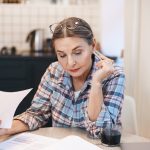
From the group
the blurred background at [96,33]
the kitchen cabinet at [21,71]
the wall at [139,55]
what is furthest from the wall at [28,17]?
the wall at [139,55]

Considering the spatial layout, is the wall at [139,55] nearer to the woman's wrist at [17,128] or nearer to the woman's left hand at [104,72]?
the woman's left hand at [104,72]

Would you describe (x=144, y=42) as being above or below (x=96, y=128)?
above

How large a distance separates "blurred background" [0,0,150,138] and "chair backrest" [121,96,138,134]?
696 mm

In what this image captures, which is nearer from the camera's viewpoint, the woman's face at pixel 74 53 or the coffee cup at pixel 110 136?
the coffee cup at pixel 110 136

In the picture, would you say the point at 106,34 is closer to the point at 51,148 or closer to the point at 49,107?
the point at 49,107

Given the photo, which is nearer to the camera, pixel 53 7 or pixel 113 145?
pixel 113 145

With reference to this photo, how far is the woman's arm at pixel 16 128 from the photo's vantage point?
1309mm

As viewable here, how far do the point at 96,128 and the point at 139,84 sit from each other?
120 centimetres

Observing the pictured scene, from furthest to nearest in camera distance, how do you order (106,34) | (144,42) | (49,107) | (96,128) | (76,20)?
1. (106,34)
2. (144,42)
3. (49,107)
4. (76,20)
5. (96,128)

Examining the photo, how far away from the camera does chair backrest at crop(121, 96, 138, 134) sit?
5.40ft

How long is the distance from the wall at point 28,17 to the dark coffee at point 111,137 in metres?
2.66

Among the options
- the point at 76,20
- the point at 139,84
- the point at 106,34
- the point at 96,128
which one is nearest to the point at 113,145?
the point at 96,128

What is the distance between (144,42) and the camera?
233 centimetres

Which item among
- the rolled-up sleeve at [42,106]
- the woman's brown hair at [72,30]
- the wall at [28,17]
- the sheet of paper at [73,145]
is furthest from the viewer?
the wall at [28,17]
